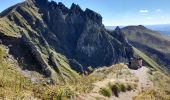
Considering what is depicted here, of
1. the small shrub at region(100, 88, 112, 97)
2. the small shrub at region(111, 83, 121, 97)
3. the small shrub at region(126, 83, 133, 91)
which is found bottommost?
the small shrub at region(126, 83, 133, 91)

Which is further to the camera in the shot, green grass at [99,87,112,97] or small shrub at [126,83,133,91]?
small shrub at [126,83,133,91]

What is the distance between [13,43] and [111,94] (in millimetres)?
111616

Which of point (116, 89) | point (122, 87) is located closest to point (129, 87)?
point (122, 87)

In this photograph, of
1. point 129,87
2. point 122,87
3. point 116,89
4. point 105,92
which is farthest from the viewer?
point 129,87

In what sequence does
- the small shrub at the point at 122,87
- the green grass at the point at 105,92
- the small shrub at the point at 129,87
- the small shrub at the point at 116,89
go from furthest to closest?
the small shrub at the point at 129,87, the small shrub at the point at 122,87, the small shrub at the point at 116,89, the green grass at the point at 105,92

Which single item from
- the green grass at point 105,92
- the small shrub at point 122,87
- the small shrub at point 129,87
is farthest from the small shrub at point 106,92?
the small shrub at point 129,87

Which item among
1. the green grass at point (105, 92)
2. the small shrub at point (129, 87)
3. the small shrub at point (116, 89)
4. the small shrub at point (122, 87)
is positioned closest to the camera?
the green grass at point (105, 92)

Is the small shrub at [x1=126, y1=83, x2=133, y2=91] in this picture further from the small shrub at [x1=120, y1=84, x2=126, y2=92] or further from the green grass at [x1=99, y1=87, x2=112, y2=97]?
the green grass at [x1=99, y1=87, x2=112, y2=97]

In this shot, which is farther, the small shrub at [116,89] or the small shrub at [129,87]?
the small shrub at [129,87]

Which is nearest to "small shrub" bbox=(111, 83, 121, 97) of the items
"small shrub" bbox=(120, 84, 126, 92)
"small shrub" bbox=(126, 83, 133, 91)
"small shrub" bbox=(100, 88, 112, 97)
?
"small shrub" bbox=(120, 84, 126, 92)

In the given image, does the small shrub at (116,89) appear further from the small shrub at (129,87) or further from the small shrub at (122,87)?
the small shrub at (129,87)

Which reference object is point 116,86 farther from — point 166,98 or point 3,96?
point 3,96

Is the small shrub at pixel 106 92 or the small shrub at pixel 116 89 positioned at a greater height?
the small shrub at pixel 106 92

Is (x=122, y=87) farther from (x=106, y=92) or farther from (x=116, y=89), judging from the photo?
(x=106, y=92)
